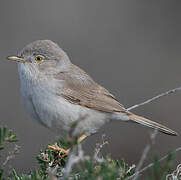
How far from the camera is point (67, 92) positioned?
5.97 meters

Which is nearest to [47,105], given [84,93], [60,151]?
[60,151]

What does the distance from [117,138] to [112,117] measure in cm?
393

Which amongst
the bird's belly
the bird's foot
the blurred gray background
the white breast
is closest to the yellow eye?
the white breast

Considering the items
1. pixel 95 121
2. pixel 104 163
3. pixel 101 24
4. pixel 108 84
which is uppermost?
pixel 101 24

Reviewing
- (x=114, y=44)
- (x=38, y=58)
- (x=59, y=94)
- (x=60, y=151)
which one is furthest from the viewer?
(x=114, y=44)

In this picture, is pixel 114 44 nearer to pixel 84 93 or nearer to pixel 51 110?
pixel 84 93

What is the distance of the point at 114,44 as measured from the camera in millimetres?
11797

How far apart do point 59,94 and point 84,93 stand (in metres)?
0.61

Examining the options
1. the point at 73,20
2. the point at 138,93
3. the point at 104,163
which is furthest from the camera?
the point at 73,20

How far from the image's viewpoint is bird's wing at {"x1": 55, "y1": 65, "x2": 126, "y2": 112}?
19.9ft

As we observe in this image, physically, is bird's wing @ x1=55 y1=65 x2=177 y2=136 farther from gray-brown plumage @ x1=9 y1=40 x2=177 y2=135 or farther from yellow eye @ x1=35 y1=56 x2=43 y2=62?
yellow eye @ x1=35 y1=56 x2=43 y2=62

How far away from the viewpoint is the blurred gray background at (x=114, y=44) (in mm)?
10609

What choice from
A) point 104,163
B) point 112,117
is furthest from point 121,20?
point 104,163

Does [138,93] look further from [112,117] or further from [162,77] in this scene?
[112,117]
